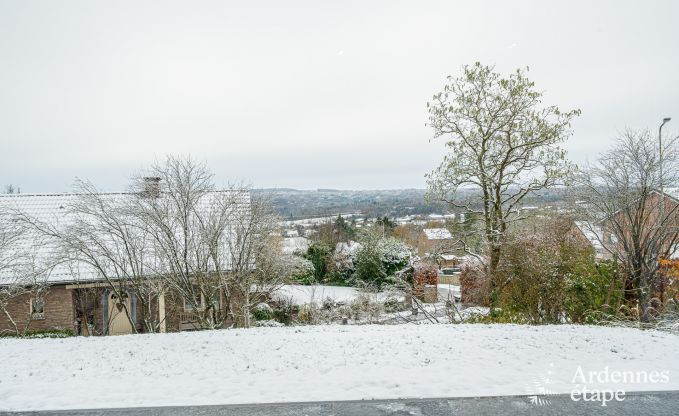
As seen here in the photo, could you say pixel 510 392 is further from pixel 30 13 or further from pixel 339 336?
pixel 30 13

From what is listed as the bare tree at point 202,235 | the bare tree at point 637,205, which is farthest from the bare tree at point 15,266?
the bare tree at point 637,205

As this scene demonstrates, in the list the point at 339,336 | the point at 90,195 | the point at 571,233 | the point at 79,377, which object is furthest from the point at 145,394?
the point at 571,233

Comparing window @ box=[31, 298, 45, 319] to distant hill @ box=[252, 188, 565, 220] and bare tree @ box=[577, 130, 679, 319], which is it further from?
Result: bare tree @ box=[577, 130, 679, 319]

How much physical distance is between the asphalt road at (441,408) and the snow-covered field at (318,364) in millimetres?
172

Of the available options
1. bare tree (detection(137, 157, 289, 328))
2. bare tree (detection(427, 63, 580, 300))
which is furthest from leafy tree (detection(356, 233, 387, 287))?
bare tree (detection(137, 157, 289, 328))

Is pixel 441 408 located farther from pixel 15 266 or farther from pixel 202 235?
pixel 15 266

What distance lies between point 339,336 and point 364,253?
17483 millimetres

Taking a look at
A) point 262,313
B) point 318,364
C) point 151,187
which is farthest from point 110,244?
point 262,313

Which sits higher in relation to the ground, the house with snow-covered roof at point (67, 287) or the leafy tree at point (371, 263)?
the house with snow-covered roof at point (67, 287)

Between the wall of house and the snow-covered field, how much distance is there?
16.6ft

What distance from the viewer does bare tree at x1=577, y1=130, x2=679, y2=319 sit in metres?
11.1

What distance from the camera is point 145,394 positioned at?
5691mm

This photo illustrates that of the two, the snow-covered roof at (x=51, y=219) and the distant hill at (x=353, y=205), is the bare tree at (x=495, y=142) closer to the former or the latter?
the distant hill at (x=353, y=205)

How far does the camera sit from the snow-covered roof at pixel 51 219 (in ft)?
37.0
